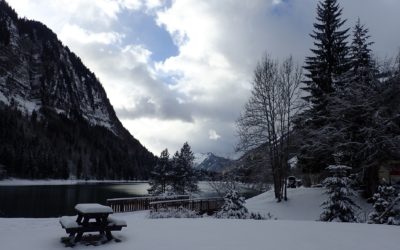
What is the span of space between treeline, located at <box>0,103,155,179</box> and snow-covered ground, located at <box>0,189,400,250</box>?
352 feet

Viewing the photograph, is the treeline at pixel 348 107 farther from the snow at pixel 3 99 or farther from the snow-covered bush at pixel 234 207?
the snow at pixel 3 99

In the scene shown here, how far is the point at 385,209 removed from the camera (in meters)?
15.1

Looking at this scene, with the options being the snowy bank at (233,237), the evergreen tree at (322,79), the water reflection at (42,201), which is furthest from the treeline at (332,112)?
the water reflection at (42,201)

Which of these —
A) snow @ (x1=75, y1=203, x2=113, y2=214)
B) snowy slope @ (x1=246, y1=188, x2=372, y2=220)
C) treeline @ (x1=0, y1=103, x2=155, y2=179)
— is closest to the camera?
snow @ (x1=75, y1=203, x2=113, y2=214)

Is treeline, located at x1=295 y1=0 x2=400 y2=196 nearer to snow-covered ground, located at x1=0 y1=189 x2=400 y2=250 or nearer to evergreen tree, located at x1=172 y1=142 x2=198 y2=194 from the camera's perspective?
snow-covered ground, located at x1=0 y1=189 x2=400 y2=250

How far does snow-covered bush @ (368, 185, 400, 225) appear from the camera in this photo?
14781 mm

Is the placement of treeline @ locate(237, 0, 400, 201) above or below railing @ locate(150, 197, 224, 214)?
above

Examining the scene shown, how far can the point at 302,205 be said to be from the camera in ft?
77.7

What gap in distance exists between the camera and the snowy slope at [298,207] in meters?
21.7

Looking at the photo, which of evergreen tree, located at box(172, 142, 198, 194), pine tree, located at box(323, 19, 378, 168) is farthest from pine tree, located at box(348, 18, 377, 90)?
evergreen tree, located at box(172, 142, 198, 194)

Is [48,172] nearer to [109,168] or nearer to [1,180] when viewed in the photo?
[1,180]

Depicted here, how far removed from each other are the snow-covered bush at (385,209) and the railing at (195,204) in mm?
10958

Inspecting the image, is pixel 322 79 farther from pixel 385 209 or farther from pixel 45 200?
pixel 45 200

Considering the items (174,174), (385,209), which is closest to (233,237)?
(385,209)
